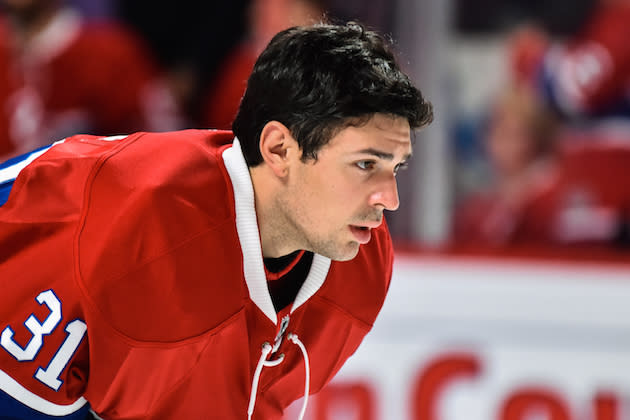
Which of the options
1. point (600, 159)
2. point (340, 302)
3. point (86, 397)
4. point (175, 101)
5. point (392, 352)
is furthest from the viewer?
point (175, 101)

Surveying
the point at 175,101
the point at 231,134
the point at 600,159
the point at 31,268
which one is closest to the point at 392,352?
the point at 600,159

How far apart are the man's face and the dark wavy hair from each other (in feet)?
0.06

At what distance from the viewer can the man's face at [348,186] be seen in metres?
1.45

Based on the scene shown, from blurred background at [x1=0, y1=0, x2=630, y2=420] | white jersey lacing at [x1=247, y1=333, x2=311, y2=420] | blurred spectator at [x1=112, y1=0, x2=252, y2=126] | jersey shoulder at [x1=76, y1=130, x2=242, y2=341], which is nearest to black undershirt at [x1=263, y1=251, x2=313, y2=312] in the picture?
white jersey lacing at [x1=247, y1=333, x2=311, y2=420]

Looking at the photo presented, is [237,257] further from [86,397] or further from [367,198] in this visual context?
[86,397]

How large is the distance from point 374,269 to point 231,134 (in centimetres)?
34

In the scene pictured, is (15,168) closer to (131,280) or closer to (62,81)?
(131,280)

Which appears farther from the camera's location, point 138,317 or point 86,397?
point 86,397

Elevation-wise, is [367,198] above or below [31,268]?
above

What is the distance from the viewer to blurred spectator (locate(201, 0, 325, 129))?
11.2ft

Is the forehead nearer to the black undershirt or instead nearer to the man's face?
the man's face

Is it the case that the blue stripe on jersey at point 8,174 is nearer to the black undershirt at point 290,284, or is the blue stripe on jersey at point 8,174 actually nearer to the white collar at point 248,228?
the white collar at point 248,228

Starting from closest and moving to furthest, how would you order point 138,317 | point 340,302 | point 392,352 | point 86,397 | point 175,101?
point 138,317 < point 86,397 < point 340,302 < point 392,352 < point 175,101

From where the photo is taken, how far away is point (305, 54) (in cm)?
145
